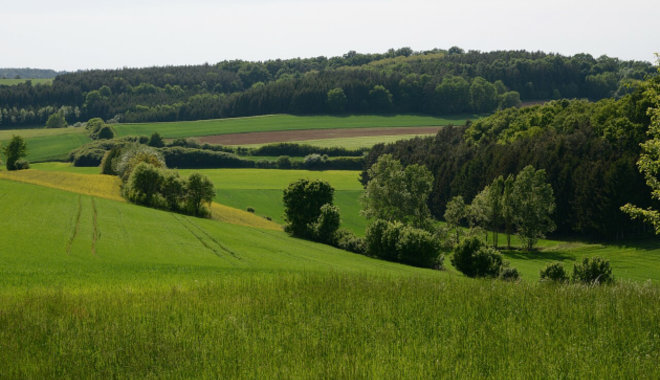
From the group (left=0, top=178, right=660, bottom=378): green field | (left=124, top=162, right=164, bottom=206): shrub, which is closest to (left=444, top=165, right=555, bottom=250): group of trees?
(left=124, top=162, right=164, bottom=206): shrub

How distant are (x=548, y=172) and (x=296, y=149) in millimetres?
74819

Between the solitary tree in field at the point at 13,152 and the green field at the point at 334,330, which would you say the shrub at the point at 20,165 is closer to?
the solitary tree in field at the point at 13,152

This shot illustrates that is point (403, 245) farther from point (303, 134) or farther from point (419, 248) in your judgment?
point (303, 134)

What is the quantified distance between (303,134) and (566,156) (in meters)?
96.0

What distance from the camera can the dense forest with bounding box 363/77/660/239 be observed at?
3290 inches

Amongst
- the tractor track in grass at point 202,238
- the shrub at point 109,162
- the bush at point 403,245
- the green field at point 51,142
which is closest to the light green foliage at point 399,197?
the bush at point 403,245

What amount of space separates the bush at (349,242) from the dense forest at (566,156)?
36.6 meters

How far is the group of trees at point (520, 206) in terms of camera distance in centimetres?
8312

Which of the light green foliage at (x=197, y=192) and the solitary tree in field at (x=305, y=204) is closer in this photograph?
the solitary tree in field at (x=305, y=204)

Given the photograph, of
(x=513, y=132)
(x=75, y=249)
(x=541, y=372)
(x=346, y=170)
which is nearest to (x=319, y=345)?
(x=541, y=372)

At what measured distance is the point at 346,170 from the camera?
483 feet

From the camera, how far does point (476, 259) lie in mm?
54000

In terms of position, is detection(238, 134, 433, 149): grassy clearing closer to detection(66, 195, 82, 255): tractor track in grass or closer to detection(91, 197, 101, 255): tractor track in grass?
detection(66, 195, 82, 255): tractor track in grass

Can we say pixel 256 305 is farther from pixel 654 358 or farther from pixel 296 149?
pixel 296 149
